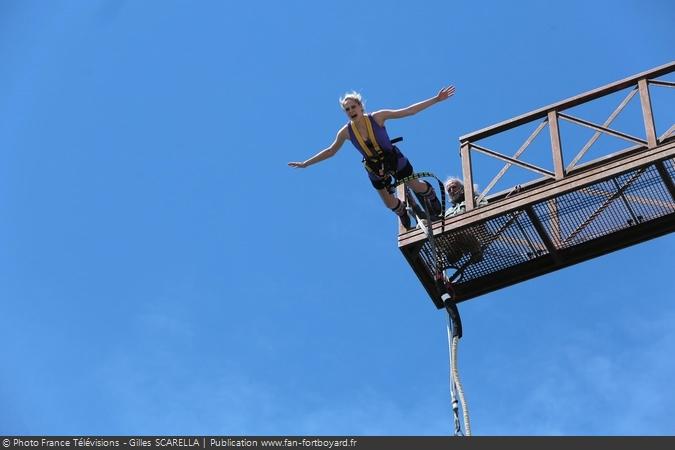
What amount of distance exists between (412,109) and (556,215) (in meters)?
2.45

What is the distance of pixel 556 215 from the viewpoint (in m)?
20.4

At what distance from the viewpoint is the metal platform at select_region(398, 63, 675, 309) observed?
65.1ft

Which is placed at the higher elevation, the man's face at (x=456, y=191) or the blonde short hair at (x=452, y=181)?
the blonde short hair at (x=452, y=181)

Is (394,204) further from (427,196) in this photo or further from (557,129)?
(557,129)

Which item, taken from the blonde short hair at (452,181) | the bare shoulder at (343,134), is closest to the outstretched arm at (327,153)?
the bare shoulder at (343,134)

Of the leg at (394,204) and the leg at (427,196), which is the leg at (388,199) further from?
the leg at (427,196)

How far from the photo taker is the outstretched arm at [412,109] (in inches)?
755

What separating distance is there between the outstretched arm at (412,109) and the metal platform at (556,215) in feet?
5.22

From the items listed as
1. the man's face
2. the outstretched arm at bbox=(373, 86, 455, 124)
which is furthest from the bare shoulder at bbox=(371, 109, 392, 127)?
the man's face

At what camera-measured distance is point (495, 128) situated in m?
21.1

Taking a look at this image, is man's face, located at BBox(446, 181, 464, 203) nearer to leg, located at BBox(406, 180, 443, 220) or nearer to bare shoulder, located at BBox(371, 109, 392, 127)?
leg, located at BBox(406, 180, 443, 220)

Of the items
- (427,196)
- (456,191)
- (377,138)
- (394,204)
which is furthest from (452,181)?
(377,138)
